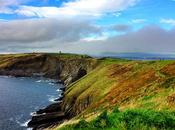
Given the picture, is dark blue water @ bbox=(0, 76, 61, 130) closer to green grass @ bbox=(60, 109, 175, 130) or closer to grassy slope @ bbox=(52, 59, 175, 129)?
grassy slope @ bbox=(52, 59, 175, 129)

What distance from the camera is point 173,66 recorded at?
7325cm

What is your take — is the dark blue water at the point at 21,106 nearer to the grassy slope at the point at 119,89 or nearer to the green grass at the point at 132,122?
the grassy slope at the point at 119,89

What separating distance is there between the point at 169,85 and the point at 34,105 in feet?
205

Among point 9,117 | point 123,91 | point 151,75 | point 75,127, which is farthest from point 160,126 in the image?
point 9,117

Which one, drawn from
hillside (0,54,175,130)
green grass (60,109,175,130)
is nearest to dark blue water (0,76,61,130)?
hillside (0,54,175,130)

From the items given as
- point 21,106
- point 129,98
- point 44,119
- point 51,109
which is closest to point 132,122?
point 129,98

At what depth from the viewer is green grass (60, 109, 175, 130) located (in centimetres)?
2045

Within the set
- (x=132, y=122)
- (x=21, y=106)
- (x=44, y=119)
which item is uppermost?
(x=132, y=122)

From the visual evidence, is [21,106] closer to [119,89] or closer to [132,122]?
[119,89]

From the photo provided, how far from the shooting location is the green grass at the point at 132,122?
67.1 feet

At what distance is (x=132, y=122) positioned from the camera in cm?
2098

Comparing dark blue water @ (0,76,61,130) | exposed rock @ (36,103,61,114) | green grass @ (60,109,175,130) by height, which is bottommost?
dark blue water @ (0,76,61,130)

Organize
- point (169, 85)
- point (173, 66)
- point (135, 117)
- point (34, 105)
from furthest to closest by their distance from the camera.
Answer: point (34, 105), point (173, 66), point (169, 85), point (135, 117)

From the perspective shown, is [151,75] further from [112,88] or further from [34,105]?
[34,105]
